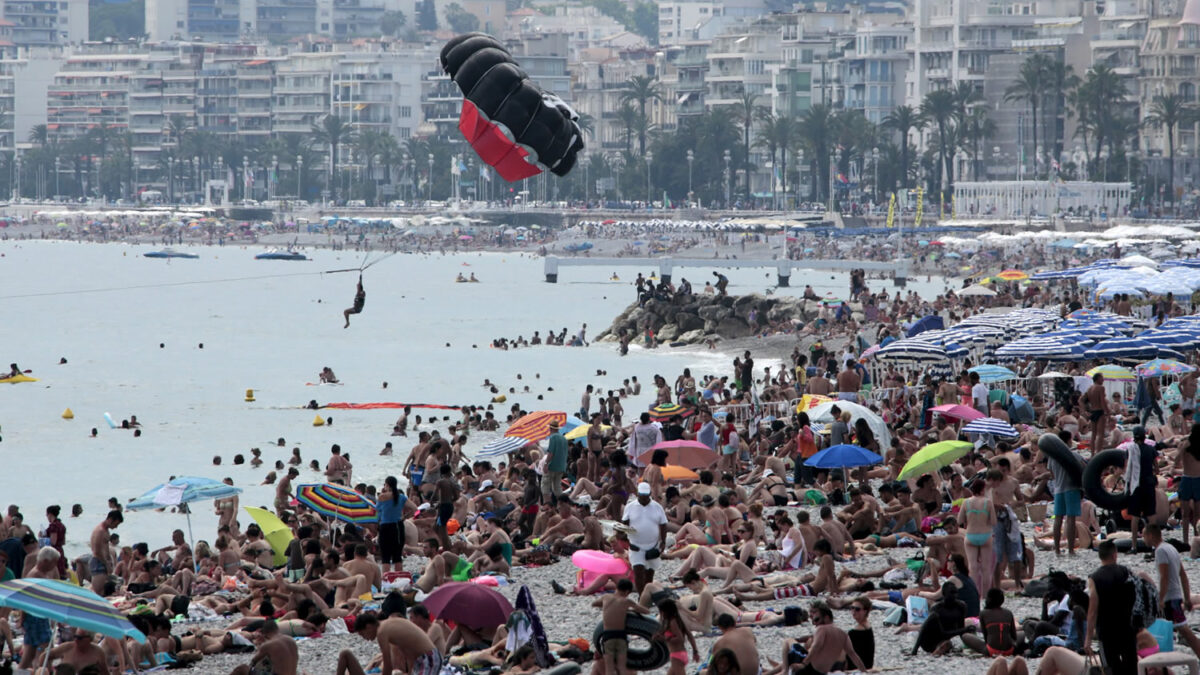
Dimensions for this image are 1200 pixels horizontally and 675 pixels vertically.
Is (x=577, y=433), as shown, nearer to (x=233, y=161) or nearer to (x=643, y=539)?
(x=643, y=539)

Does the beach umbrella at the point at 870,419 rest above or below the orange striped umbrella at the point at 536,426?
above

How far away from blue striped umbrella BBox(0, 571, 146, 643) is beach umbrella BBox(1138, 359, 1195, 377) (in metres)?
13.2

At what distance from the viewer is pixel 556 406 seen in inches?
1398

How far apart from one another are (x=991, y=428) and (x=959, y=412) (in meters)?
1.15

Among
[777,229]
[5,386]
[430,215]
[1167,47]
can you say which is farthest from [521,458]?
[430,215]

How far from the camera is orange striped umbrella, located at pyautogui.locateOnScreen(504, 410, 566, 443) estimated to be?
818 inches

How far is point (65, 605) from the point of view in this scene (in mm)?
10617

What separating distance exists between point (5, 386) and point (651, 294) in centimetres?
1696

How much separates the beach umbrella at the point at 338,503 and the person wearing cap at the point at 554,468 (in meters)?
2.59

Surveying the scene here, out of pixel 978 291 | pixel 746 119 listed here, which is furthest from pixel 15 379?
pixel 746 119

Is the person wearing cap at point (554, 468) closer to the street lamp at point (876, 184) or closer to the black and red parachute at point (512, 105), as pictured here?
the black and red parachute at point (512, 105)

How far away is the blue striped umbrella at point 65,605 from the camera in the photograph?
10539 mm

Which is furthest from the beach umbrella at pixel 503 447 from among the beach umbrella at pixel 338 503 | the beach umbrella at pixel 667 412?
the beach umbrella at pixel 338 503

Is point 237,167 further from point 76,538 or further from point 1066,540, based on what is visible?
point 1066,540
